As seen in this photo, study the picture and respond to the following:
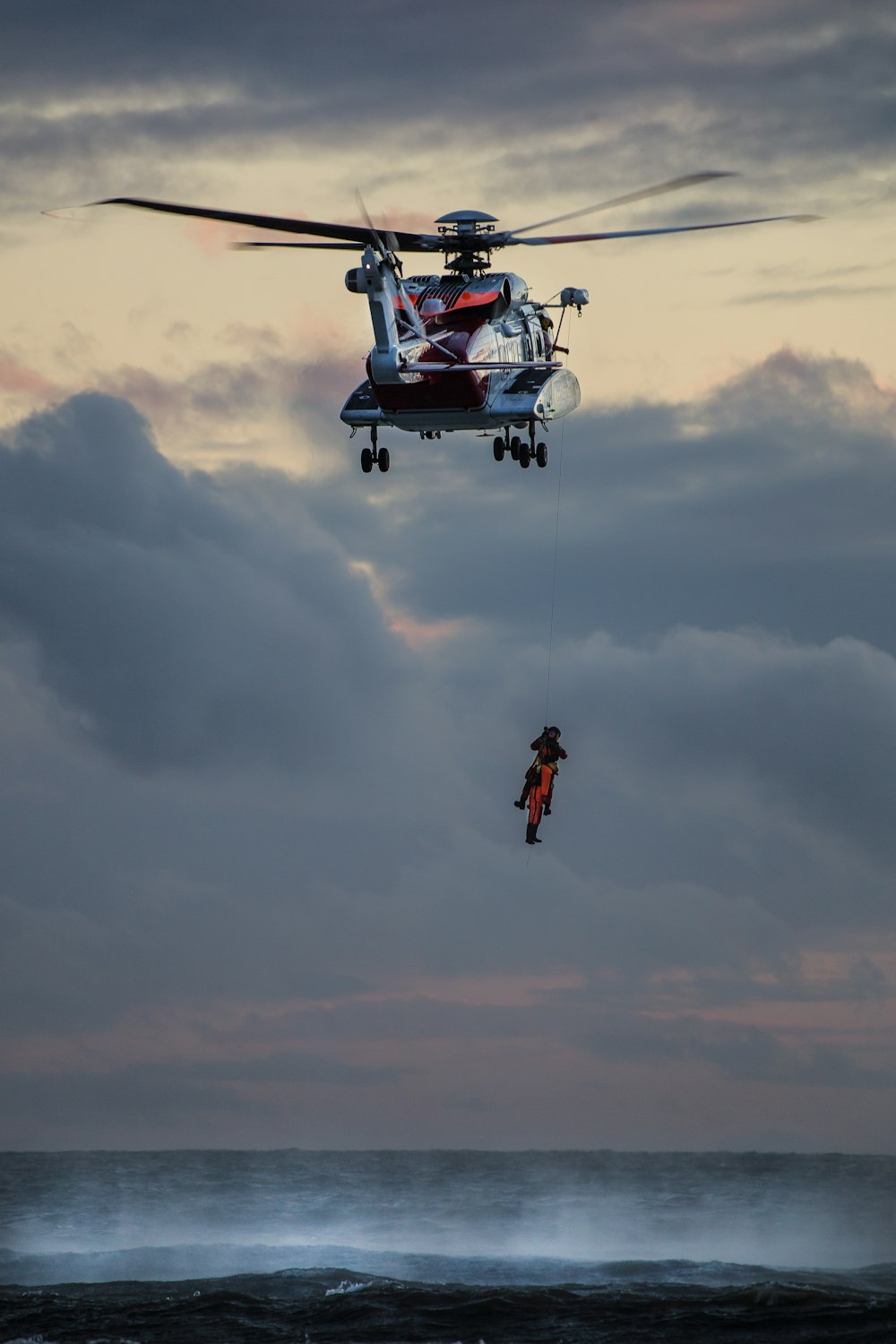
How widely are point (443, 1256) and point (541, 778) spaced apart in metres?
57.6

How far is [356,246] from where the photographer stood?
37.8 m

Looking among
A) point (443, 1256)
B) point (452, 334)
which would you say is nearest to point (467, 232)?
point (452, 334)

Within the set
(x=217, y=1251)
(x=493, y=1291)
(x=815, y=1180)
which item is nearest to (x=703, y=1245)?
(x=217, y=1251)

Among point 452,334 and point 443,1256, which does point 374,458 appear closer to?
point 452,334

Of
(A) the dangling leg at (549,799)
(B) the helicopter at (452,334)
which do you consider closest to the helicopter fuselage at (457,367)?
(B) the helicopter at (452,334)

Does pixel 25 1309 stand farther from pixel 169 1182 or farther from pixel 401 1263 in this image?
pixel 169 1182

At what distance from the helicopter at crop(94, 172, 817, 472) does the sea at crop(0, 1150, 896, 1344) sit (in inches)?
1173

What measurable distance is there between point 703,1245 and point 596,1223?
10399 mm

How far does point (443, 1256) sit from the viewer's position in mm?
84812

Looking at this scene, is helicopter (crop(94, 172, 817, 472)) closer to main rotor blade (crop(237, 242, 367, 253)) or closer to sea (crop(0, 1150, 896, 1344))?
main rotor blade (crop(237, 242, 367, 253))

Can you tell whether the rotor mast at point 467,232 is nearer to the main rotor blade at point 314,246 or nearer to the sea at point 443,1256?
the main rotor blade at point 314,246

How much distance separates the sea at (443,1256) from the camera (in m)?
56.0

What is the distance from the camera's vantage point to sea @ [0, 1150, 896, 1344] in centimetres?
5603

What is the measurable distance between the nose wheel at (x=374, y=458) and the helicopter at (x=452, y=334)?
0.02 meters
